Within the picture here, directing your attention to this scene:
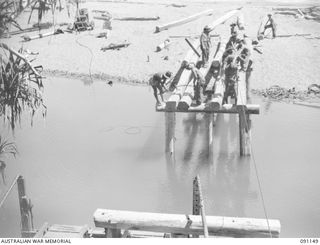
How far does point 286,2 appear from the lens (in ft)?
34.3

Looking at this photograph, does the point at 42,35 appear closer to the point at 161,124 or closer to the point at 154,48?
the point at 154,48

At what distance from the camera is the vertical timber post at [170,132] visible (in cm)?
908

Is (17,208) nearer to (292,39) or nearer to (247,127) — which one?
(247,127)

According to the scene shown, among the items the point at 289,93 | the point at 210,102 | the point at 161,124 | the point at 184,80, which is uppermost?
the point at 184,80

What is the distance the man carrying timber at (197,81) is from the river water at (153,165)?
1296 mm

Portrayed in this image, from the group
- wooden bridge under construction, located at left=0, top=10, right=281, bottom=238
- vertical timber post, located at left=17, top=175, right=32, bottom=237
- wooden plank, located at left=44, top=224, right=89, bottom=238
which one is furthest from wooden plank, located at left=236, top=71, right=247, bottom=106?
vertical timber post, located at left=17, top=175, right=32, bottom=237

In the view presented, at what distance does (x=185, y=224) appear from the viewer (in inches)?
183

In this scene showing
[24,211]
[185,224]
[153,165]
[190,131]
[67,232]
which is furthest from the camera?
[190,131]

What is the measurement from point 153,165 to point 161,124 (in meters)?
1.83

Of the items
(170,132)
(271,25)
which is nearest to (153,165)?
(170,132)

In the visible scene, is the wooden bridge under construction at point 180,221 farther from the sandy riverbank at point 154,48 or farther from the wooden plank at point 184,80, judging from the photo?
the sandy riverbank at point 154,48

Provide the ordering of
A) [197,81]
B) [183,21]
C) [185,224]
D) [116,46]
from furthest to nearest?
1. [116,46]
2. [183,21]
3. [197,81]
4. [185,224]

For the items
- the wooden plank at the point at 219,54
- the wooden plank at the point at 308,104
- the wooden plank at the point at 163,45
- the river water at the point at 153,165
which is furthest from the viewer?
the wooden plank at the point at 163,45

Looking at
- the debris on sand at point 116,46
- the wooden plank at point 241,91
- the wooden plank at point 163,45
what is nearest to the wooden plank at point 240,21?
the wooden plank at point 163,45
